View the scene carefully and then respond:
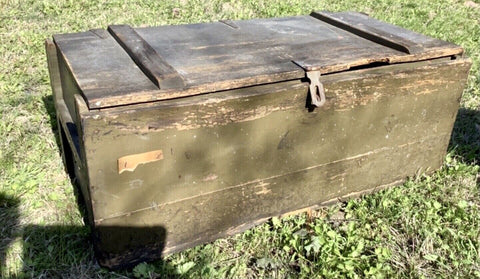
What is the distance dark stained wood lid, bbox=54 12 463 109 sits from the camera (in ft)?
6.84

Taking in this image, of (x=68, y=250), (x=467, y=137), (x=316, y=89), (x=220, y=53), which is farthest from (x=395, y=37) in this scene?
(x=68, y=250)

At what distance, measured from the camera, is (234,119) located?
2.20 meters

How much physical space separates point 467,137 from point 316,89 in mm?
1890

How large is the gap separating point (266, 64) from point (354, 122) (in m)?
0.57

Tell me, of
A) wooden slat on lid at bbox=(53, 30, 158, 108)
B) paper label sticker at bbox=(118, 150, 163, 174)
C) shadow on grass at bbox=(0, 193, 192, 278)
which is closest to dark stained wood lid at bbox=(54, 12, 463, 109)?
wooden slat on lid at bbox=(53, 30, 158, 108)

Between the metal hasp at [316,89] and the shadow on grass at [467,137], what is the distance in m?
1.58

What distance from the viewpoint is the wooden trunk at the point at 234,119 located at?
6.73ft

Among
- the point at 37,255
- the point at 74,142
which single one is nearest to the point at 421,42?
the point at 74,142

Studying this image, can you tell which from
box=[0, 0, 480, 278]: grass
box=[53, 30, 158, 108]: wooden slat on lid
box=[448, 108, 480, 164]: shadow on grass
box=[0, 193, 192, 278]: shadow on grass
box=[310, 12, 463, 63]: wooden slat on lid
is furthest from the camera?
box=[448, 108, 480, 164]: shadow on grass

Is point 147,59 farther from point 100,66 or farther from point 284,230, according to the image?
point 284,230

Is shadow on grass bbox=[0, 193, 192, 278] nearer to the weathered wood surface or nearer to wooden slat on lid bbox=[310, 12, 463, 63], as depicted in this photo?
the weathered wood surface

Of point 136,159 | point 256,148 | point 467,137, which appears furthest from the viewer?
point 467,137

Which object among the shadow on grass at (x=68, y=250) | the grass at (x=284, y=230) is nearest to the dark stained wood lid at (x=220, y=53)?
the shadow on grass at (x=68, y=250)

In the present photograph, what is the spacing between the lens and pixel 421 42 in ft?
8.93
